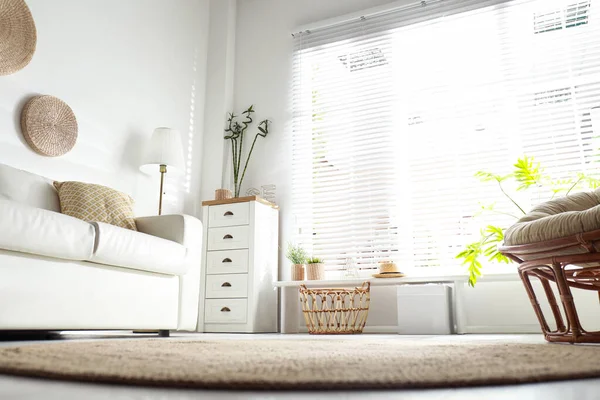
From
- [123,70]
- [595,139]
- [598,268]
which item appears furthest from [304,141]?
[598,268]

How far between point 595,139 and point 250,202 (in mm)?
2361

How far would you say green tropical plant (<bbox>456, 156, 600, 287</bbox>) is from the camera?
122 inches

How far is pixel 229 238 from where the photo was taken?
388 centimetres

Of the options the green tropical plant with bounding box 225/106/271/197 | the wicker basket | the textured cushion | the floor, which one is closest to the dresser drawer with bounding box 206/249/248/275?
the wicker basket

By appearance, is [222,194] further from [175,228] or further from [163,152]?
[175,228]

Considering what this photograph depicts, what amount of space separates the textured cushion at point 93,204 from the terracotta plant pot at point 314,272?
137 cm

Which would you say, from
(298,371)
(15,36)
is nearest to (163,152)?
(15,36)

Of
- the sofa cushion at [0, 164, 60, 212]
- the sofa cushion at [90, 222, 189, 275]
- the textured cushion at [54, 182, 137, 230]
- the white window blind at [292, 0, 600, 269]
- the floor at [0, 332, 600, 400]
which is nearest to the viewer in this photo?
the floor at [0, 332, 600, 400]

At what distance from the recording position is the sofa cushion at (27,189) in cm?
257

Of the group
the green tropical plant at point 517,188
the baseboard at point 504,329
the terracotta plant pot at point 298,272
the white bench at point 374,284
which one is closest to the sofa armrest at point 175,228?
the white bench at point 374,284

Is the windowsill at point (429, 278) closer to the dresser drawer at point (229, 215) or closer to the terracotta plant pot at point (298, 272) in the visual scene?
the terracotta plant pot at point (298, 272)

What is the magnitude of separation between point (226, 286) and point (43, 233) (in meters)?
1.91

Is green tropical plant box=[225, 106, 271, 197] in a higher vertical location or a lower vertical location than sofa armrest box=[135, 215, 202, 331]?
higher

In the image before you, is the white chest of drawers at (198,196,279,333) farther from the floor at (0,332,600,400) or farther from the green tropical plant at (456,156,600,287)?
the floor at (0,332,600,400)
